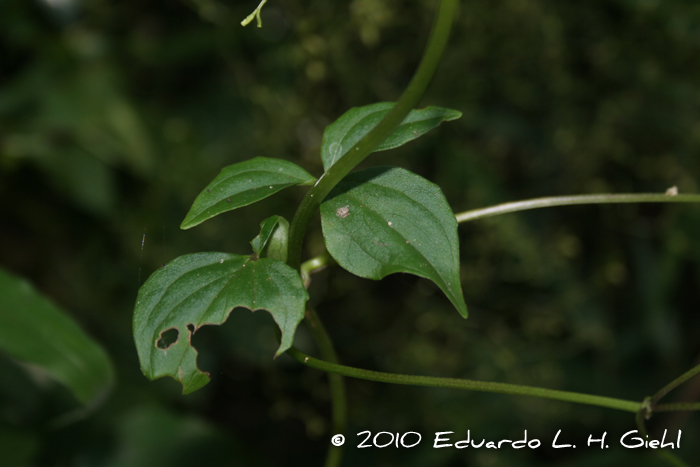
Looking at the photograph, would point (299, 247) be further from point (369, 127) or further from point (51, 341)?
point (51, 341)

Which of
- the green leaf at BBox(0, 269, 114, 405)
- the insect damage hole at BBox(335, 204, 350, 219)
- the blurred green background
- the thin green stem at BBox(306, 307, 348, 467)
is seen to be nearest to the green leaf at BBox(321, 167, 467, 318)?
the insect damage hole at BBox(335, 204, 350, 219)

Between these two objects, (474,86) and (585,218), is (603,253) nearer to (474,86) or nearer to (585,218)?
(585,218)

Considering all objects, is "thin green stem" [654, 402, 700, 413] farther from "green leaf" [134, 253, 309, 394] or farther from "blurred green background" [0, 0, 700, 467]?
"blurred green background" [0, 0, 700, 467]

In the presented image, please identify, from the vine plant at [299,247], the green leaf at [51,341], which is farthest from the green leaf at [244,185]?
the green leaf at [51,341]

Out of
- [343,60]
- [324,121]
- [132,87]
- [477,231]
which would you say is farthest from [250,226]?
[132,87]

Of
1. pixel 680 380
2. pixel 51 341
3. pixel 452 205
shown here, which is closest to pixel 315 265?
pixel 680 380
